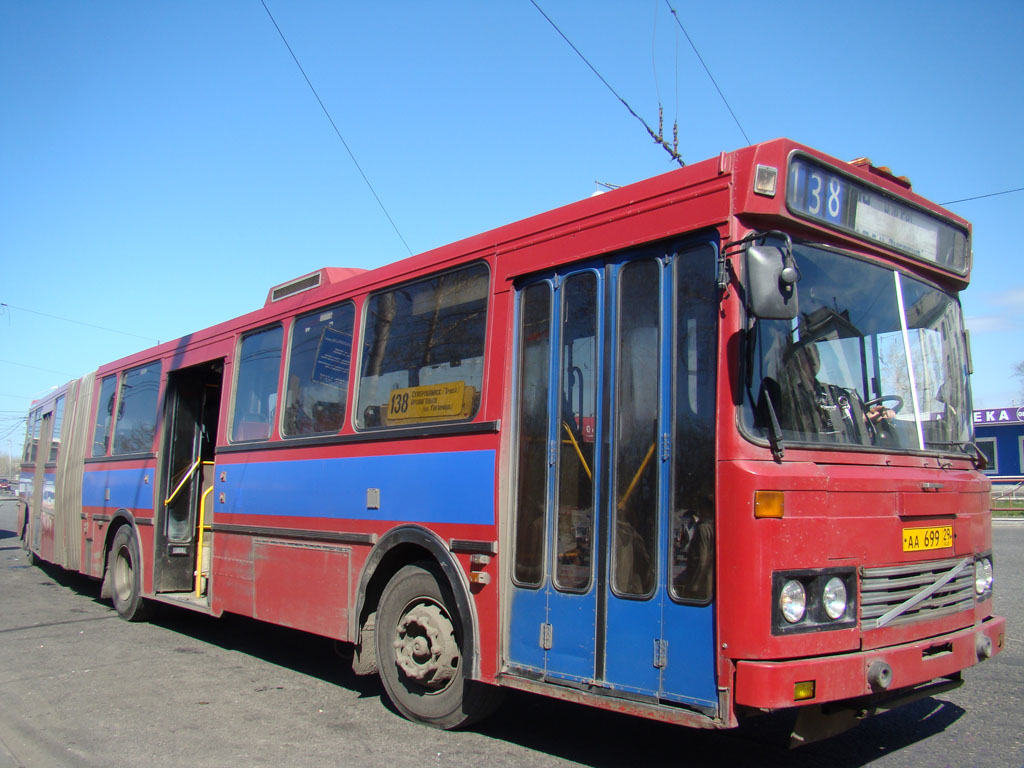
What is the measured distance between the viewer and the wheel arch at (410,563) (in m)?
5.00

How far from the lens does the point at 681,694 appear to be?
392 centimetres

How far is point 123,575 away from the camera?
1007cm

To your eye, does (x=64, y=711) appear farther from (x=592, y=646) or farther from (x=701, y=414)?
(x=701, y=414)

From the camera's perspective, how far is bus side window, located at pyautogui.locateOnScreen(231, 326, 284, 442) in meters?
7.48

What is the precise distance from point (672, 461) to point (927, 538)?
1372mm

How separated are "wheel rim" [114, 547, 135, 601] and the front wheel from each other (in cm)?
548

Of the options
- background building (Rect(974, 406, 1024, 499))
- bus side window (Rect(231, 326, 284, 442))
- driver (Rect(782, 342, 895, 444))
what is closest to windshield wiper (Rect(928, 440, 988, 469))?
driver (Rect(782, 342, 895, 444))

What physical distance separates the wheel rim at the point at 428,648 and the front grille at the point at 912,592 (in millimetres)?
2501

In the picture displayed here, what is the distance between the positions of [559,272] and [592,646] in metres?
2.10

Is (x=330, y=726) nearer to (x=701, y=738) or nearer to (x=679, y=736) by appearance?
(x=679, y=736)

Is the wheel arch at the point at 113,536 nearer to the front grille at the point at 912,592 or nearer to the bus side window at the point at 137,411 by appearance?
the bus side window at the point at 137,411

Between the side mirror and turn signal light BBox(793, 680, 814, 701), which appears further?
the side mirror

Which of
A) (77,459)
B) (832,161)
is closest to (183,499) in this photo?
(77,459)

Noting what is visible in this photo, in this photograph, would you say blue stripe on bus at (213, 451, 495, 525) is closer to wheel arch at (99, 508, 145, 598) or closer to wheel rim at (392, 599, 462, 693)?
wheel rim at (392, 599, 462, 693)
